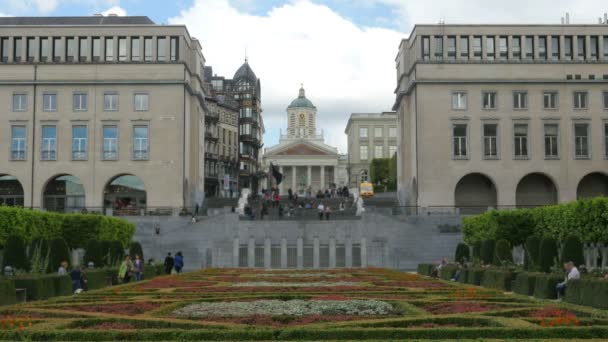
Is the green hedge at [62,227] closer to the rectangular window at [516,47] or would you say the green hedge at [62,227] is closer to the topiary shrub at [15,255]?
the topiary shrub at [15,255]

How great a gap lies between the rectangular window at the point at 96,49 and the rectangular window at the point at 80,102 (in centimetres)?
370

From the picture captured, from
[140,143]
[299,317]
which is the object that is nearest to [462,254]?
[299,317]

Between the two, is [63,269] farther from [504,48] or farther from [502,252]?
[504,48]

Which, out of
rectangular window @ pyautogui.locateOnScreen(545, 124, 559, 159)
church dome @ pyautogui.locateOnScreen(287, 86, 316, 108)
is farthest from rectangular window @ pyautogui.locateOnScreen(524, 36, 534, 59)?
church dome @ pyautogui.locateOnScreen(287, 86, 316, 108)

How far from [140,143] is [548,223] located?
43193 millimetres

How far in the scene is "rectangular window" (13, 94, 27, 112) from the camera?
7656 cm

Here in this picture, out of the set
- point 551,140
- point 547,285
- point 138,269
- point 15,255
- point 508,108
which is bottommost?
point 547,285

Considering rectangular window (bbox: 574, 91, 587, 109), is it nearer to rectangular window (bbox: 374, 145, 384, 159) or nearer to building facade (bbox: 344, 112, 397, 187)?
building facade (bbox: 344, 112, 397, 187)

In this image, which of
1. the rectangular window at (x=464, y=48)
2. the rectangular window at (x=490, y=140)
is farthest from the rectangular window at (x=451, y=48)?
the rectangular window at (x=490, y=140)

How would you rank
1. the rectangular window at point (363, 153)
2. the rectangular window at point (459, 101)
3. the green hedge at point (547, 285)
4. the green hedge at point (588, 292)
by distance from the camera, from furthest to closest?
the rectangular window at point (363, 153)
the rectangular window at point (459, 101)
the green hedge at point (547, 285)
the green hedge at point (588, 292)

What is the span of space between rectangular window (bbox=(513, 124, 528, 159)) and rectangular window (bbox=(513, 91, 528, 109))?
179 centimetres

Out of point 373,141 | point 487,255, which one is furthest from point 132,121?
point 373,141

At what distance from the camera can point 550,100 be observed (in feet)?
253

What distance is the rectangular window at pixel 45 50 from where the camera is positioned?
77188mm
